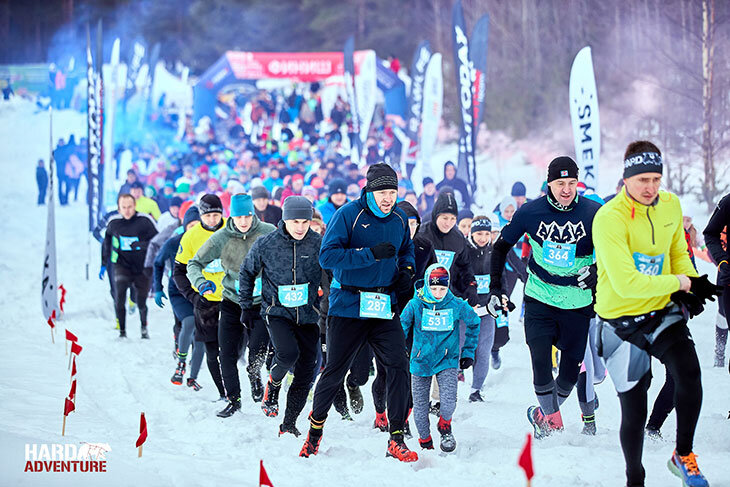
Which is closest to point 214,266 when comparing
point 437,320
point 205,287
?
point 205,287

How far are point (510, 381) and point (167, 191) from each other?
13549 millimetres

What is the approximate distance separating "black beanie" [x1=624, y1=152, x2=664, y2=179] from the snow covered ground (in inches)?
64.9

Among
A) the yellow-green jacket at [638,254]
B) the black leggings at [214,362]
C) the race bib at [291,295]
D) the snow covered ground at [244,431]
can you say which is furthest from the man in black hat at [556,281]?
the black leggings at [214,362]

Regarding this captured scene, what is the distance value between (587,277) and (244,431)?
2796mm

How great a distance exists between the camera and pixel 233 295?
672cm

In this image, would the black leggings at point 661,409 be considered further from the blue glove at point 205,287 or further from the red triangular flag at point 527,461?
the blue glove at point 205,287

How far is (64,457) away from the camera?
4703mm

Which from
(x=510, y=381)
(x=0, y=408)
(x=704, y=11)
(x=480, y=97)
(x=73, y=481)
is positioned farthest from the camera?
(x=704, y=11)

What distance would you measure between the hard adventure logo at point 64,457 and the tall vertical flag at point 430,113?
43.2 ft

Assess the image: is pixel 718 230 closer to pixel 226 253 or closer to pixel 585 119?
pixel 226 253

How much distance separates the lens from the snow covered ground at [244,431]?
15.1ft

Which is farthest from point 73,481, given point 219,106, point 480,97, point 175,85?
point 175,85

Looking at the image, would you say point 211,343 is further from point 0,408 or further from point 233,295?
point 0,408

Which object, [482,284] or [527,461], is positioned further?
[482,284]
